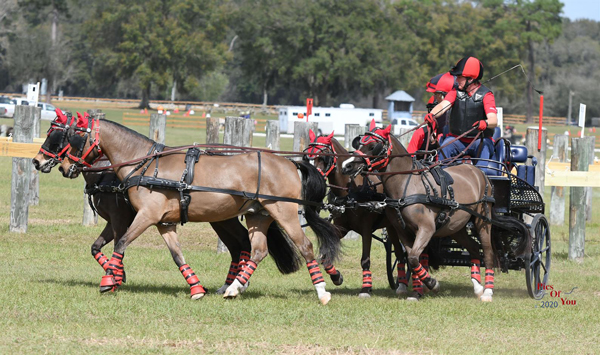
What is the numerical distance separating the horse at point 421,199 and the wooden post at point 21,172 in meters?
6.11

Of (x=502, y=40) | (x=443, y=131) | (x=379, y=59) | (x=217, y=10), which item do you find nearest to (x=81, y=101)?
(x=217, y=10)

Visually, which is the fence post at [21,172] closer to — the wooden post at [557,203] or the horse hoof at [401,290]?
the horse hoof at [401,290]

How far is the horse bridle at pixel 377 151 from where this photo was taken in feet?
29.9

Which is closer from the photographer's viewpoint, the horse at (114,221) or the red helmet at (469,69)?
the horse at (114,221)

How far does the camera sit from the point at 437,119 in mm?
10992

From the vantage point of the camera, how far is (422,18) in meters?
87.6

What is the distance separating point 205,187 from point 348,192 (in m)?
1.75

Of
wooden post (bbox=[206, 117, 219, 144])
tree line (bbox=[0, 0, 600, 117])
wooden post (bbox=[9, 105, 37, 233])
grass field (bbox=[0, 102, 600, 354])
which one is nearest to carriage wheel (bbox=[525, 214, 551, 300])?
grass field (bbox=[0, 102, 600, 354])

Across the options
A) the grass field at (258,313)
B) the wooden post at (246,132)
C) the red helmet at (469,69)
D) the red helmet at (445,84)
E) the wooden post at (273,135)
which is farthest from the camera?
the wooden post at (273,135)

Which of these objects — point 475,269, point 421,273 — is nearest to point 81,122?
point 421,273

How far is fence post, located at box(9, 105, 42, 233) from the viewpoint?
43.1 feet

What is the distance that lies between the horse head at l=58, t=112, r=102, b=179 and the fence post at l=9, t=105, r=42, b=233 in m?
4.24

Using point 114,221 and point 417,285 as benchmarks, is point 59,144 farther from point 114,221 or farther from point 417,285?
point 417,285

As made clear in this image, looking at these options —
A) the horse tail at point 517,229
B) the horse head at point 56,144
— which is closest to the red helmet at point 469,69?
the horse tail at point 517,229
